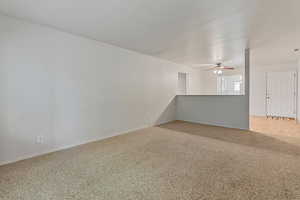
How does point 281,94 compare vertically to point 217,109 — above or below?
above

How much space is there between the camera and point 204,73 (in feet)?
25.8

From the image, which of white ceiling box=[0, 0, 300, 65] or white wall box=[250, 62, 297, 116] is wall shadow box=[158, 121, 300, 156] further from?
white wall box=[250, 62, 297, 116]

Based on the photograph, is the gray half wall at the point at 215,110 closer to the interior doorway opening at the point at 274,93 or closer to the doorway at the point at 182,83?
the doorway at the point at 182,83

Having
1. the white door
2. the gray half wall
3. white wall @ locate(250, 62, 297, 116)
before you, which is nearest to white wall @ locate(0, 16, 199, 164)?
the gray half wall

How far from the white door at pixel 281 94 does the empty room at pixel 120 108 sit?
203 centimetres

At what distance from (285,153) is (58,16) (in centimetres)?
463

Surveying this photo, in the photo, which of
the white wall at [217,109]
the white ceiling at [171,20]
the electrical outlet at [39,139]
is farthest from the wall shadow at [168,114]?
the electrical outlet at [39,139]

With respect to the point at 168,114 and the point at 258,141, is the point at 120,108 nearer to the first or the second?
the point at 168,114

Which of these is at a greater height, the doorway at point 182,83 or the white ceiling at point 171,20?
the white ceiling at point 171,20

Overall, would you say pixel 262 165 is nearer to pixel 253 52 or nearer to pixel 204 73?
pixel 253 52

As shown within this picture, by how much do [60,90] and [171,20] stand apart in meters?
2.55

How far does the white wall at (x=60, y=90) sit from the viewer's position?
2.33 metres

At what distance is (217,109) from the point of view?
481cm

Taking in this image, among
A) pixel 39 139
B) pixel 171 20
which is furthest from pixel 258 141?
pixel 39 139
